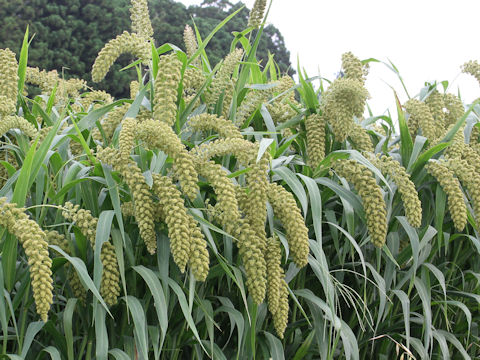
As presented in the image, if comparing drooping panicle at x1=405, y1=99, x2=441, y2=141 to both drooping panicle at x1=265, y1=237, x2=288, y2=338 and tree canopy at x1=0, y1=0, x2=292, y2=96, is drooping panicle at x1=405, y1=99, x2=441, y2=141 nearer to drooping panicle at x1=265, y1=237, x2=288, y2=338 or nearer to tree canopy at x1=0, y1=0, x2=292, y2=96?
drooping panicle at x1=265, y1=237, x2=288, y2=338

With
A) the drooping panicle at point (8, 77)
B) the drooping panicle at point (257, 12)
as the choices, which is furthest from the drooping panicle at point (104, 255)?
the drooping panicle at point (257, 12)

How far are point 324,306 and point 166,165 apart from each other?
665 millimetres

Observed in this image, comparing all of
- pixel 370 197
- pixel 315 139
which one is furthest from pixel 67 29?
pixel 370 197

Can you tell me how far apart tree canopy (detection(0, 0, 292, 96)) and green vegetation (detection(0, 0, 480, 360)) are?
17.5m

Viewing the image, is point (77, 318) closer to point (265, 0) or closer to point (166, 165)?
Result: point (166, 165)

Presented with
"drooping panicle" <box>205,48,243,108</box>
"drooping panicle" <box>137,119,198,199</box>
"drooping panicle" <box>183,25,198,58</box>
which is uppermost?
"drooping panicle" <box>183,25,198,58</box>

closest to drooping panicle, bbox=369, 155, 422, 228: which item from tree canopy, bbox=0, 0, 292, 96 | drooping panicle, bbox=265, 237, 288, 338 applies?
drooping panicle, bbox=265, 237, 288, 338

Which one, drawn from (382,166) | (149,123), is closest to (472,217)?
(382,166)

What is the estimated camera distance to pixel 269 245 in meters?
1.84

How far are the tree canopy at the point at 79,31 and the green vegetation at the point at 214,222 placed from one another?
17503 mm

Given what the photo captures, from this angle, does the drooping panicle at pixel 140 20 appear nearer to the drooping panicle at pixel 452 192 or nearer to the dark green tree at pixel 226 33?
the drooping panicle at pixel 452 192

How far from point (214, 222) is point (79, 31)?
21.0m

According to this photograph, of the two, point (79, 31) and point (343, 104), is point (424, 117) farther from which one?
point (79, 31)

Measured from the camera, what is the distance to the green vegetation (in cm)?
167
